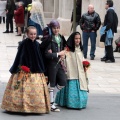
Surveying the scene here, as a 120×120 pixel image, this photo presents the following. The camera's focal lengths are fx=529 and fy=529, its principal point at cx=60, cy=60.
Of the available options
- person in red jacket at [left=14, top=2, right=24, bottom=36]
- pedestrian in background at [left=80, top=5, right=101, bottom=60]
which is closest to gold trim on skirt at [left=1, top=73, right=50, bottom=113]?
pedestrian in background at [left=80, top=5, right=101, bottom=60]

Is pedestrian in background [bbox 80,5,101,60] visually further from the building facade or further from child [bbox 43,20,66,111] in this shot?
child [bbox 43,20,66,111]

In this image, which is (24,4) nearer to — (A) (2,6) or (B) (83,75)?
(A) (2,6)

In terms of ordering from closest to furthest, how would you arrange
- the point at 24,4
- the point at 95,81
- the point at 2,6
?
the point at 95,81 < the point at 24,4 < the point at 2,6

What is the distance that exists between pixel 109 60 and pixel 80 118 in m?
7.13

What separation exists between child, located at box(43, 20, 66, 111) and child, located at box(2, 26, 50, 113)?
213 mm

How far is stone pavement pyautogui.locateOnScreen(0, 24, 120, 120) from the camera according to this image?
28.5 ft

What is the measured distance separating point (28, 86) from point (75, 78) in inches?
38.9

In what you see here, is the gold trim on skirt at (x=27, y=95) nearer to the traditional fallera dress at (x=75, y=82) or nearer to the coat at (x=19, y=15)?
the traditional fallera dress at (x=75, y=82)

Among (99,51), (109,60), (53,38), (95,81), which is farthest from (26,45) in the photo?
(99,51)

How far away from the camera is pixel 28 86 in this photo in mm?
8391

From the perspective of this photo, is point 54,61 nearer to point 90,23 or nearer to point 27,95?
point 27,95

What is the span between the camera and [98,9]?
19.2 metres

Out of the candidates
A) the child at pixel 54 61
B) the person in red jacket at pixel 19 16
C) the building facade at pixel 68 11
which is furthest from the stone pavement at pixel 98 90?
the person in red jacket at pixel 19 16

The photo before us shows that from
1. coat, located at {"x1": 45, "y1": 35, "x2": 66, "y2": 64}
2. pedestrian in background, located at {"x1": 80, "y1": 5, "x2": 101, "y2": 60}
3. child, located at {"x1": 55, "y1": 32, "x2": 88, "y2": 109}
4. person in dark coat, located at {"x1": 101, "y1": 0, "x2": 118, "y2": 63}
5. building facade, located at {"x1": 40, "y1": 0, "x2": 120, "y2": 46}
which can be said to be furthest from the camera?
building facade, located at {"x1": 40, "y1": 0, "x2": 120, "y2": 46}
